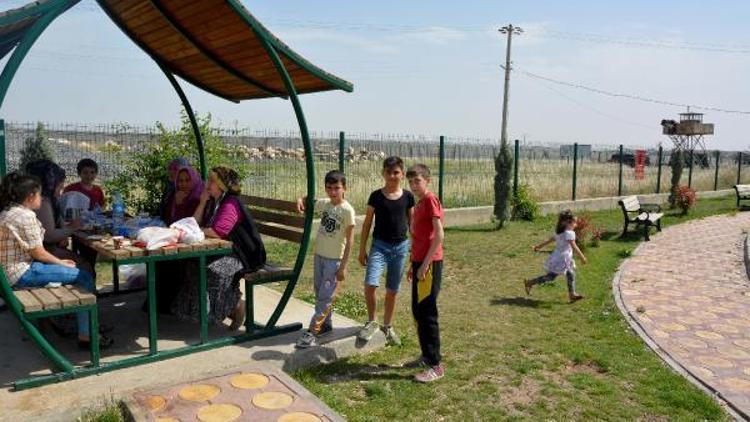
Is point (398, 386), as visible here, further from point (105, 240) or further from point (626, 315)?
point (626, 315)

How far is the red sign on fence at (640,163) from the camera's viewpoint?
63.1 ft

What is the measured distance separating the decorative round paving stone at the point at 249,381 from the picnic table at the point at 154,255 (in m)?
0.64

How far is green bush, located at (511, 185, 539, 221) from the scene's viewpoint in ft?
48.6

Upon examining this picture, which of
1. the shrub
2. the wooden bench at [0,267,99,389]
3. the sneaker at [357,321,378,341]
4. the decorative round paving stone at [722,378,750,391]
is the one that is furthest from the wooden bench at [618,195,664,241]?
the wooden bench at [0,267,99,389]

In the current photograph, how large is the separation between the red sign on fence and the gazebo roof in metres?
16.4

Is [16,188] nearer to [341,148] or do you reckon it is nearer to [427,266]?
[427,266]

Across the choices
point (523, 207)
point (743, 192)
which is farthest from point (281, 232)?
point (743, 192)

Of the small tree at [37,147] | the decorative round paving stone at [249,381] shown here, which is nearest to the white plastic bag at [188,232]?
the decorative round paving stone at [249,381]

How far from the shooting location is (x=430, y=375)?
172 inches

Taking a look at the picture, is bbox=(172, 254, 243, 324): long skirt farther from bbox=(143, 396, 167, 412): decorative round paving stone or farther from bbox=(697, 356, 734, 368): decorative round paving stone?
bbox=(697, 356, 734, 368): decorative round paving stone

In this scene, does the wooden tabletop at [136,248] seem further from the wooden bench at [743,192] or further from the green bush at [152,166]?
the wooden bench at [743,192]

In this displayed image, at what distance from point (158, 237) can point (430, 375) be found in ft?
7.26

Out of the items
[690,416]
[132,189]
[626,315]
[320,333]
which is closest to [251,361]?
[320,333]

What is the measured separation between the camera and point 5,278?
3621 mm
